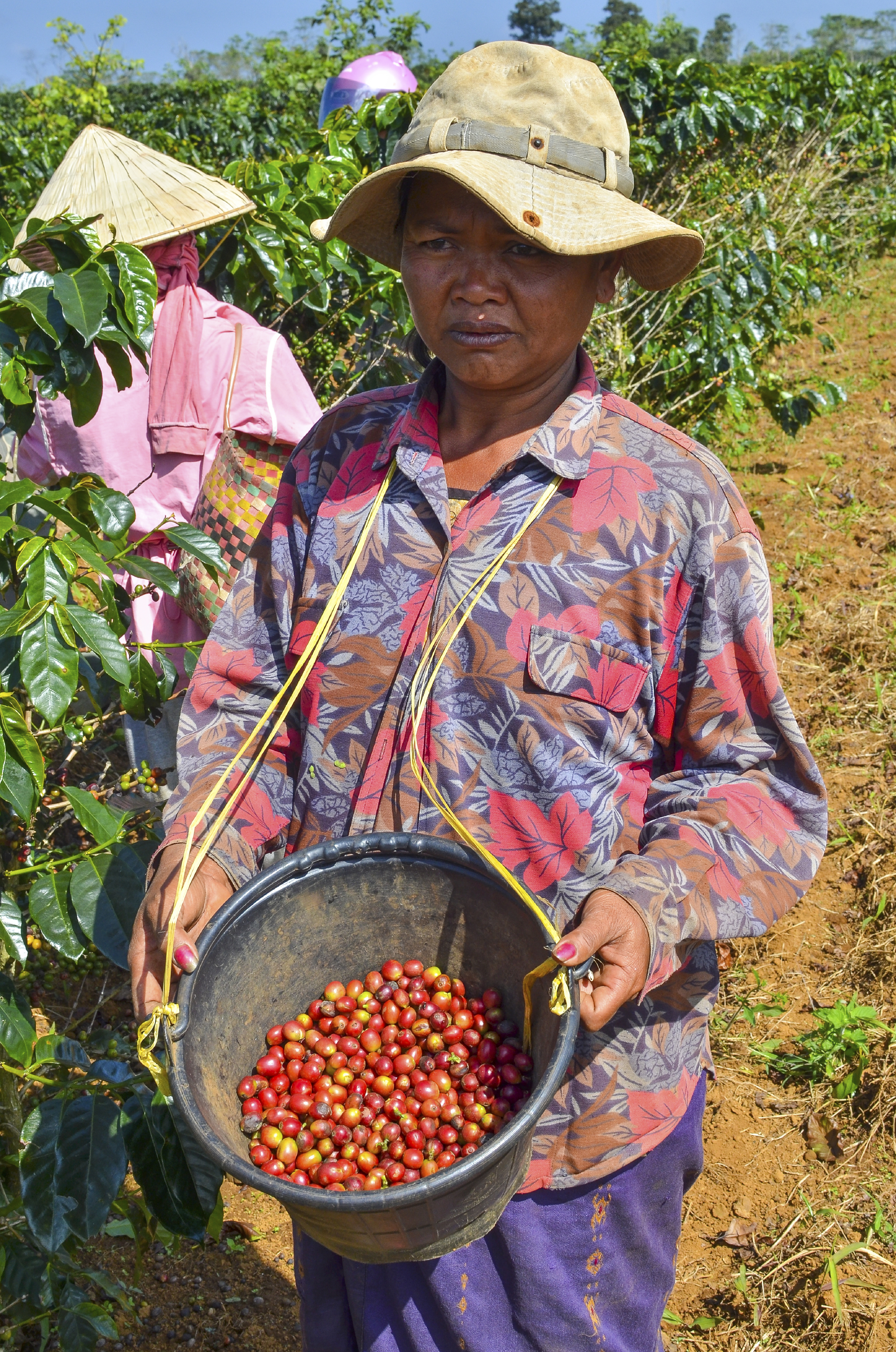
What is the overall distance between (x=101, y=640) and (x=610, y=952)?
34.2 inches

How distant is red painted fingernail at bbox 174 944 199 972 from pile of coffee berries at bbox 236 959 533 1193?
0.22 meters

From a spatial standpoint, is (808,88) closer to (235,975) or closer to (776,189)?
(776,189)

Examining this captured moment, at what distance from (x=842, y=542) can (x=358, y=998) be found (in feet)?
15.3

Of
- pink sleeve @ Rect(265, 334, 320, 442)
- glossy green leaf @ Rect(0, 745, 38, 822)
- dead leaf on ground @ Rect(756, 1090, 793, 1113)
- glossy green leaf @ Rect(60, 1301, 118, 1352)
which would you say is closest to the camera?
glossy green leaf @ Rect(0, 745, 38, 822)

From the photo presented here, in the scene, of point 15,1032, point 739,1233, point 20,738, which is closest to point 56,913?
point 15,1032

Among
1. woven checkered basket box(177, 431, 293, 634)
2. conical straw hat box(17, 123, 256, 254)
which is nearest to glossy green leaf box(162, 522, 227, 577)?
woven checkered basket box(177, 431, 293, 634)

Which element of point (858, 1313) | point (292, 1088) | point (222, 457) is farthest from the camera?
point (222, 457)

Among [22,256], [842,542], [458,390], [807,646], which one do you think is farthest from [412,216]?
[842,542]

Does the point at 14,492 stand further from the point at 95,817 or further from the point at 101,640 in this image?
the point at 95,817

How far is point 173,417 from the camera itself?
285cm

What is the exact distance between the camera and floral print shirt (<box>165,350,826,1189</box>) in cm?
134

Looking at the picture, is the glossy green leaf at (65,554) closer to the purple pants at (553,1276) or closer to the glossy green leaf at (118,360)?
the glossy green leaf at (118,360)

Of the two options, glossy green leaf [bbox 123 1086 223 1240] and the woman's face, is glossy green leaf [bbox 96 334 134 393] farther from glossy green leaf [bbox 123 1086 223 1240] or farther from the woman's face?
glossy green leaf [bbox 123 1086 223 1240]

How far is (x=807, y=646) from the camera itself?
4652 mm
